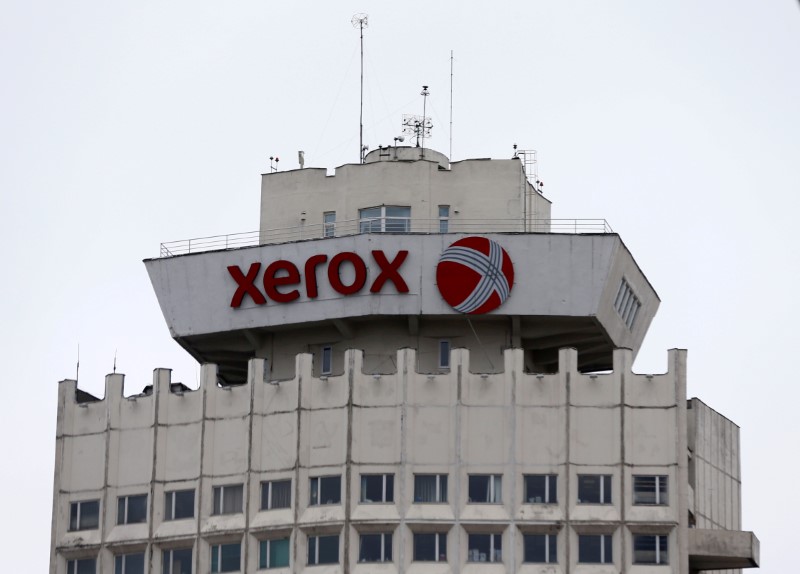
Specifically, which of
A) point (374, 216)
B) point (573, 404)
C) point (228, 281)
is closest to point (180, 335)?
point (228, 281)

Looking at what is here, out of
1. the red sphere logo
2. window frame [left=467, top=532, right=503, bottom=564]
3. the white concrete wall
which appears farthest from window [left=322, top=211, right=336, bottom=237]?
window frame [left=467, top=532, right=503, bottom=564]

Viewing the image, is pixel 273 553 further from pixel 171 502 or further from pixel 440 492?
pixel 440 492

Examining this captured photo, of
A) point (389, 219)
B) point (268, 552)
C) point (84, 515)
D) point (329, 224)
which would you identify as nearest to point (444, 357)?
point (389, 219)

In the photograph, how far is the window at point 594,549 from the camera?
3959 inches

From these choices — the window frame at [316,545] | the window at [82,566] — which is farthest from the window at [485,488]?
the window at [82,566]

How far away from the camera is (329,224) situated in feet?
362

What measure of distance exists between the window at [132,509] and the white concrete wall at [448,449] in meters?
2.01

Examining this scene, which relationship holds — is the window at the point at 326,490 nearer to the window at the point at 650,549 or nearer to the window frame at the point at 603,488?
the window frame at the point at 603,488

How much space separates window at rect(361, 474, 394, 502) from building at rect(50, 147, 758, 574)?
86 mm

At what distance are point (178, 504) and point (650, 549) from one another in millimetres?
21755

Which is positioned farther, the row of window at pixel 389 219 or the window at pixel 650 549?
the row of window at pixel 389 219

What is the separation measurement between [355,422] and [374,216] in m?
11.7

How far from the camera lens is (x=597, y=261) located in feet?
343

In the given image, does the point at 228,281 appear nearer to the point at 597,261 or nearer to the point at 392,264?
the point at 392,264
